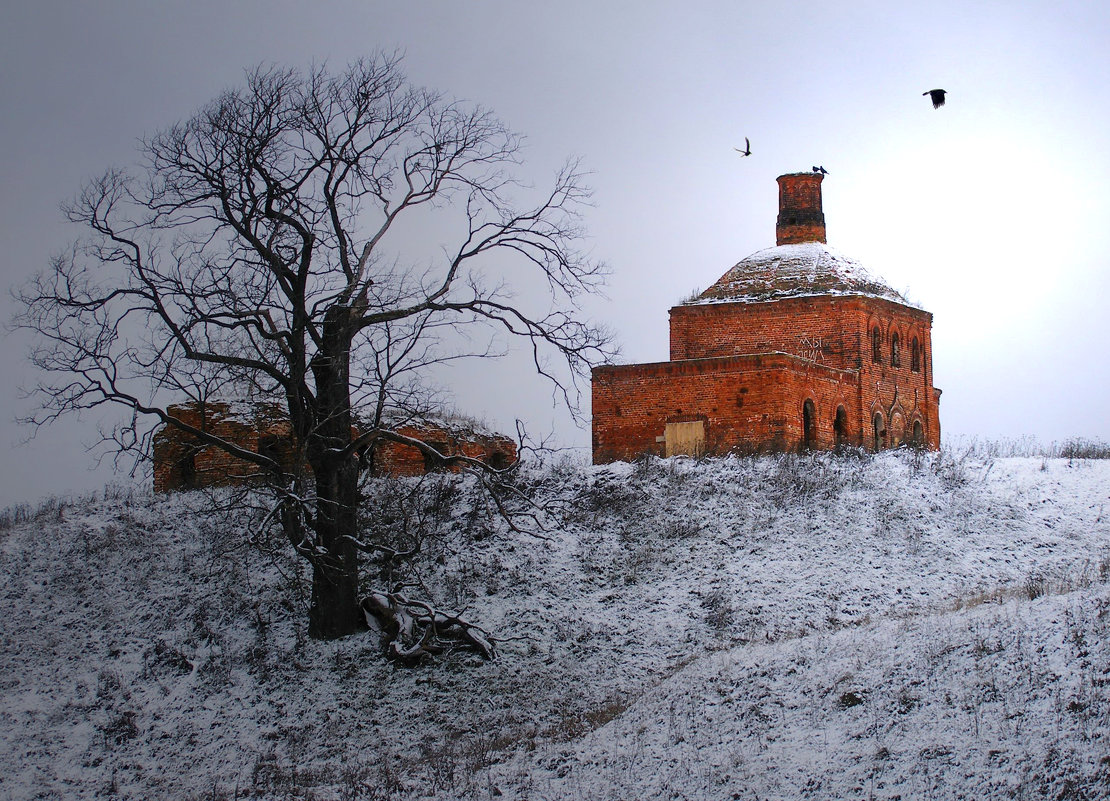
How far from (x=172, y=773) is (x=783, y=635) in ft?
28.6

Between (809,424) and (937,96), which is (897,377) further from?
(937,96)

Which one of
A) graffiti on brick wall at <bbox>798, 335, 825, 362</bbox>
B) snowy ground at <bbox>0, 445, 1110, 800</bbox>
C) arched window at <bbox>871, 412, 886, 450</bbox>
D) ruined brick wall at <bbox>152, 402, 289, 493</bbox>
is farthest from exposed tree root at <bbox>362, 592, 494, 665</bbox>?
arched window at <bbox>871, 412, 886, 450</bbox>

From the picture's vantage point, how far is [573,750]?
A: 12680mm

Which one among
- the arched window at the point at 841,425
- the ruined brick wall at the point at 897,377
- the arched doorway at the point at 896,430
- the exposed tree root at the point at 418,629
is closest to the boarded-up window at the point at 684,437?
the arched window at the point at 841,425

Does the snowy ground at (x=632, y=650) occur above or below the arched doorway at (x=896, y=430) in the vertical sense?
below

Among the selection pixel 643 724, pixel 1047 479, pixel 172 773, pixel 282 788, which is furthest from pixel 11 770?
pixel 1047 479

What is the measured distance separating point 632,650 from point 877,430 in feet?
52.1

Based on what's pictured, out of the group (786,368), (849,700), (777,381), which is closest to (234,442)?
(777,381)

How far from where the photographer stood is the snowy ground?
11109 millimetres

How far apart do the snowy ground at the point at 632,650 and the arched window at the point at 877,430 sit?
203 inches

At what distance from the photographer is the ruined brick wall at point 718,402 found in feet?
88.9

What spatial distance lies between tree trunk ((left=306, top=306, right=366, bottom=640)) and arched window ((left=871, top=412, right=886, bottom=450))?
55.8 ft

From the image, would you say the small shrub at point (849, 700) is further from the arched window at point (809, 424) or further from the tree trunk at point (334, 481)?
the arched window at point (809, 424)

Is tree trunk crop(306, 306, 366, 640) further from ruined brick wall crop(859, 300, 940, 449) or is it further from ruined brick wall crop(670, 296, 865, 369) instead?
ruined brick wall crop(859, 300, 940, 449)
